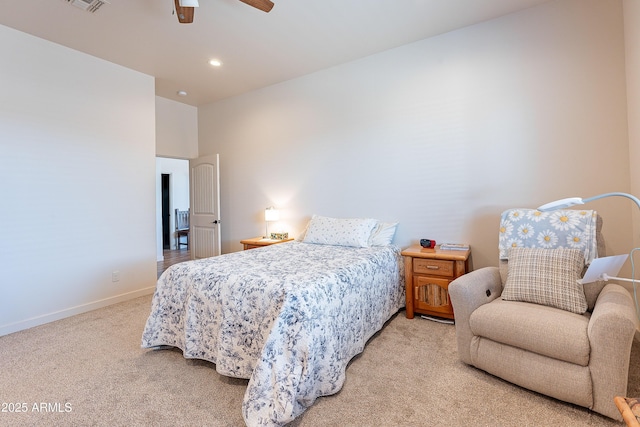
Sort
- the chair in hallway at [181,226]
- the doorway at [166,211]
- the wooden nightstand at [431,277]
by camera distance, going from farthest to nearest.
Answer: the doorway at [166,211] < the chair in hallway at [181,226] < the wooden nightstand at [431,277]

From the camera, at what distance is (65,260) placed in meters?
3.06

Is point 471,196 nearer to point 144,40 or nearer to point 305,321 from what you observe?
point 305,321

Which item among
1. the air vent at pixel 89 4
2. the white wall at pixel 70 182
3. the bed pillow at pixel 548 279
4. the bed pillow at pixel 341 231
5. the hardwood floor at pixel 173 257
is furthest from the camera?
the hardwood floor at pixel 173 257

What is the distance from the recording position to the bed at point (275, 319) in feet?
5.03

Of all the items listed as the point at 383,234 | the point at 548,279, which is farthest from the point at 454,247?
the point at 548,279

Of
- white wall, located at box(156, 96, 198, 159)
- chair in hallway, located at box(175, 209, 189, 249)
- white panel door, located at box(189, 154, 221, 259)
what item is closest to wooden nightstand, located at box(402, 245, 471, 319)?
white panel door, located at box(189, 154, 221, 259)

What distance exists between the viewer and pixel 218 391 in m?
1.78

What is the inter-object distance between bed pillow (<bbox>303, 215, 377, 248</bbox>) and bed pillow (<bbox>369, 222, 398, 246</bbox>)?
64 millimetres

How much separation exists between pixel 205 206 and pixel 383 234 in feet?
9.98

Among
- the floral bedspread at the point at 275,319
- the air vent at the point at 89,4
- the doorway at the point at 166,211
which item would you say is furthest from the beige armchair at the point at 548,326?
the doorway at the point at 166,211

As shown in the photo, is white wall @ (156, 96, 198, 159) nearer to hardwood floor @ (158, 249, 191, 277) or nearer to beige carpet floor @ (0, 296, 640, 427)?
hardwood floor @ (158, 249, 191, 277)

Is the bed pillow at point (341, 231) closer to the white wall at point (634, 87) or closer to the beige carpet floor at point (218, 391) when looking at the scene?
the beige carpet floor at point (218, 391)

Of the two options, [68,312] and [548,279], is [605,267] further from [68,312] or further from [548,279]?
[68,312]

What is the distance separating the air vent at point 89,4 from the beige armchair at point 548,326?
3.55 metres
